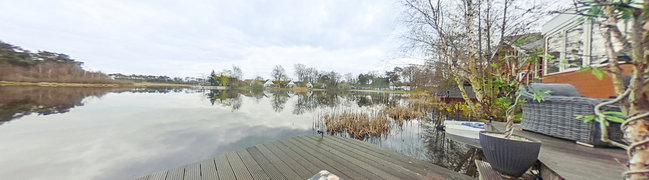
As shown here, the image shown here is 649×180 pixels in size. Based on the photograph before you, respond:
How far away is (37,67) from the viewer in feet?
52.2

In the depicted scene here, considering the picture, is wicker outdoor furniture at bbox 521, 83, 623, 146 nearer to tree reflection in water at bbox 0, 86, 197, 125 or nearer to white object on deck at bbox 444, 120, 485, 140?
white object on deck at bbox 444, 120, 485, 140

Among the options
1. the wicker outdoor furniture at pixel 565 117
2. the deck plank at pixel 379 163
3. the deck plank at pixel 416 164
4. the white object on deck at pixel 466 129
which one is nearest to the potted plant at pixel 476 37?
the white object on deck at pixel 466 129

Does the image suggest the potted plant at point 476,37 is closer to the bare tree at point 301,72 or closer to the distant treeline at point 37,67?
the distant treeline at point 37,67

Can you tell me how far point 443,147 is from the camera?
3523 millimetres

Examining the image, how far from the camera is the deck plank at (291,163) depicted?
6.46 feet

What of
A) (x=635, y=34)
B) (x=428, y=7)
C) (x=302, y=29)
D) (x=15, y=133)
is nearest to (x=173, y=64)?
(x=302, y=29)

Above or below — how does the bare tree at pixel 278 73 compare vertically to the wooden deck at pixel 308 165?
above

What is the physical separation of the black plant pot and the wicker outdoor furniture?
691 millimetres

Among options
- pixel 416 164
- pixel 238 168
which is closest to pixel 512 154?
pixel 416 164

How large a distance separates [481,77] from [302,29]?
37.5 ft

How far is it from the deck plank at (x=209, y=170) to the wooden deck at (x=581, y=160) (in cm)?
292

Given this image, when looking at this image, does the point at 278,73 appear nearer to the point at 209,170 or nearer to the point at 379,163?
the point at 209,170

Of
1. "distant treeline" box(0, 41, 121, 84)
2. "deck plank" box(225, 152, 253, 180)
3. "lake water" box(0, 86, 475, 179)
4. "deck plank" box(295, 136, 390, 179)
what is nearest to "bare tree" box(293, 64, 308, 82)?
"distant treeline" box(0, 41, 121, 84)

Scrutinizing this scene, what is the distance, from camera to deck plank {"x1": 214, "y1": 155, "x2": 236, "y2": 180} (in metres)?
1.93
